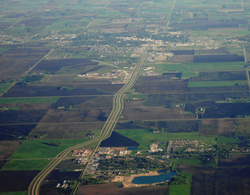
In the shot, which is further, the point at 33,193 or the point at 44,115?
the point at 44,115

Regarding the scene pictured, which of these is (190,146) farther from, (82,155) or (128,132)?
(82,155)

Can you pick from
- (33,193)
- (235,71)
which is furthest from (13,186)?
(235,71)

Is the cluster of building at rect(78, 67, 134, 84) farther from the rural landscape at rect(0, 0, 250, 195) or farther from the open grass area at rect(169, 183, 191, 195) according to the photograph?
the open grass area at rect(169, 183, 191, 195)

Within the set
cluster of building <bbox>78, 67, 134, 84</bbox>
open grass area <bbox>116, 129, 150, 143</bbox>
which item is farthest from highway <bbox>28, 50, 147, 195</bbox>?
open grass area <bbox>116, 129, 150, 143</bbox>

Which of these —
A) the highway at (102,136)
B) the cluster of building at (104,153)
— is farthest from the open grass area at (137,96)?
the cluster of building at (104,153)

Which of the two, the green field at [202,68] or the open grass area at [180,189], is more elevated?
the open grass area at [180,189]

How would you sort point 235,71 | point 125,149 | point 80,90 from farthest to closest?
point 235,71, point 80,90, point 125,149

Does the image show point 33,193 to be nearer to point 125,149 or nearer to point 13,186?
point 13,186

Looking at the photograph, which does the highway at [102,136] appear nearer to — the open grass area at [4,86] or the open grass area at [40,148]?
the open grass area at [40,148]
